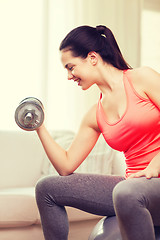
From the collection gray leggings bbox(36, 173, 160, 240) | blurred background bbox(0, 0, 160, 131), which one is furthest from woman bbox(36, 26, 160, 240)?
blurred background bbox(0, 0, 160, 131)

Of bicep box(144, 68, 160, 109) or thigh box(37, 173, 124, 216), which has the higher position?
bicep box(144, 68, 160, 109)

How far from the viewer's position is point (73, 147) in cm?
152

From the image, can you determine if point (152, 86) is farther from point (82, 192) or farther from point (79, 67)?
point (82, 192)

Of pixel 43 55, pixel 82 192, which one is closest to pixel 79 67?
pixel 82 192

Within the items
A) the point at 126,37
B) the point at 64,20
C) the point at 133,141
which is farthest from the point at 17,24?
the point at 133,141

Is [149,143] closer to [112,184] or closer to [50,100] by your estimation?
[112,184]

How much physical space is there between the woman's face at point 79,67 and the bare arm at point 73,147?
13 cm

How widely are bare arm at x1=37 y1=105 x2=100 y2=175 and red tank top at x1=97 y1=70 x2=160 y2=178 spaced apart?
0.44ft

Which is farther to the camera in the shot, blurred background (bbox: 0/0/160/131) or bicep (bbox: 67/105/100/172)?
blurred background (bbox: 0/0/160/131)

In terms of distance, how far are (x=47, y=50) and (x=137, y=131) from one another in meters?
2.17

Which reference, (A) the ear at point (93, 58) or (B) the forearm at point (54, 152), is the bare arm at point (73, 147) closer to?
(B) the forearm at point (54, 152)

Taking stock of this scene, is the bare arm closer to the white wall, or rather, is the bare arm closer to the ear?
the ear

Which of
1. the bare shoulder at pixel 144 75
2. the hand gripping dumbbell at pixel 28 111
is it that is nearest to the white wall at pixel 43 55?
the hand gripping dumbbell at pixel 28 111

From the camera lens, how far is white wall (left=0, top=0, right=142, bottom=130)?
3.19 m
